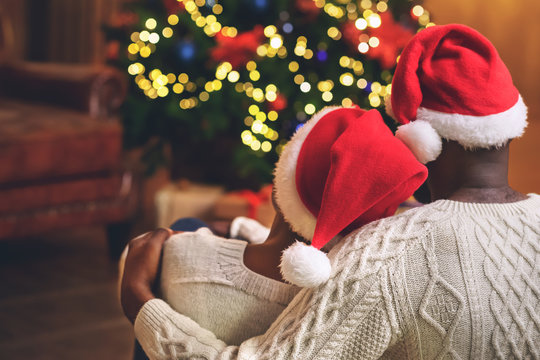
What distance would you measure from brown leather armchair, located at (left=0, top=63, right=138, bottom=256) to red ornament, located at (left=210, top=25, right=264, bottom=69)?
22.7 inches

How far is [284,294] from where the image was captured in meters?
0.95

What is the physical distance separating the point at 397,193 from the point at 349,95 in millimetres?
2008

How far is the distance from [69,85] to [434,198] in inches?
101

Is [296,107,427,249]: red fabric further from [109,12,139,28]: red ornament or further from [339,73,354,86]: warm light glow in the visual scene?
[109,12,139,28]: red ornament

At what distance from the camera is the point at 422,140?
0.85 m

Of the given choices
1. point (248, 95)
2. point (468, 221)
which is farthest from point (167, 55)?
point (468, 221)

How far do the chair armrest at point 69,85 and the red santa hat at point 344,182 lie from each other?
89.3 inches

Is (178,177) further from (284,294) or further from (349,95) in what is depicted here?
(284,294)

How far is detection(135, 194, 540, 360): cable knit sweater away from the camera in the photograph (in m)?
0.80

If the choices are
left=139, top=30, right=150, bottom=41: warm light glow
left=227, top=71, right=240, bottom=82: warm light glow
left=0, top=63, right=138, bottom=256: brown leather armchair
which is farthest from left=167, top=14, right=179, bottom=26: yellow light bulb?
left=0, top=63, right=138, bottom=256: brown leather armchair

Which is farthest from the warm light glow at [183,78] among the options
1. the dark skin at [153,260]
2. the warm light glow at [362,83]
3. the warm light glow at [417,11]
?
the dark skin at [153,260]

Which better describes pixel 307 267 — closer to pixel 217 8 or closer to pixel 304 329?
pixel 304 329

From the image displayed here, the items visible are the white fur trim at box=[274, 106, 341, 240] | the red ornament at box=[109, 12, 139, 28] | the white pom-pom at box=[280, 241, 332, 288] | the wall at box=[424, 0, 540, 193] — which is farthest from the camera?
the wall at box=[424, 0, 540, 193]

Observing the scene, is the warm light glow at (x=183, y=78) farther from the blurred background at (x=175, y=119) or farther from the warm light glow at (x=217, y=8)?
the warm light glow at (x=217, y=8)
